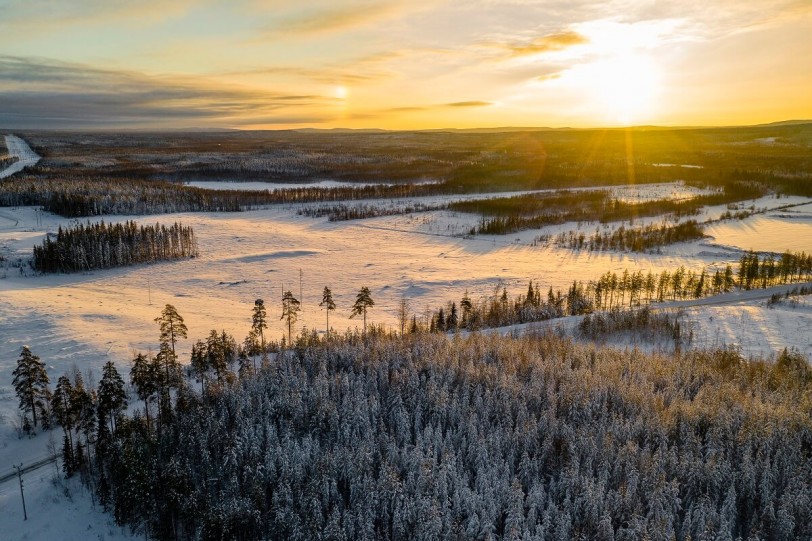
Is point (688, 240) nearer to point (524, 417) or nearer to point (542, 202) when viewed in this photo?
point (542, 202)

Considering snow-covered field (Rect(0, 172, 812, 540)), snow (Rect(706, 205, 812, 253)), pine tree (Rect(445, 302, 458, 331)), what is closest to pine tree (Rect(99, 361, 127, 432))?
snow-covered field (Rect(0, 172, 812, 540))

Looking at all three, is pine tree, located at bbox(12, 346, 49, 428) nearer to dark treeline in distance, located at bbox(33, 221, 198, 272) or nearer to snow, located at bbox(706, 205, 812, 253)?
dark treeline in distance, located at bbox(33, 221, 198, 272)

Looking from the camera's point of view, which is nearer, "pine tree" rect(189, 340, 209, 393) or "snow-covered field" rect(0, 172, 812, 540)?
"pine tree" rect(189, 340, 209, 393)

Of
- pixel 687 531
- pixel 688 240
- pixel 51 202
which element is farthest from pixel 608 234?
pixel 51 202

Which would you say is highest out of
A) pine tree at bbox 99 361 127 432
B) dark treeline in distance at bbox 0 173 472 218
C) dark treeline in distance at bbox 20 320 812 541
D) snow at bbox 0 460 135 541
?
dark treeline in distance at bbox 0 173 472 218

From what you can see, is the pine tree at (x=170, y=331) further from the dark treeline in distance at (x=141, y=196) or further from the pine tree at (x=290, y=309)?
the dark treeline in distance at (x=141, y=196)

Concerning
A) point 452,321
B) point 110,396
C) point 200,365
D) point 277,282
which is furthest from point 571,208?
point 110,396
